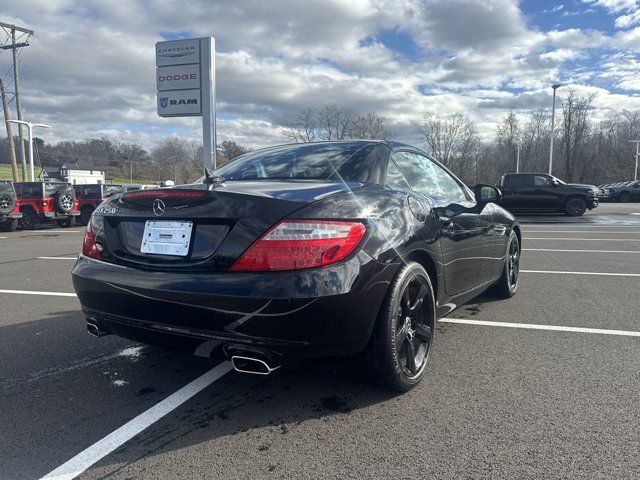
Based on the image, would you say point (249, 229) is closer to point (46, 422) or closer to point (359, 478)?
point (359, 478)

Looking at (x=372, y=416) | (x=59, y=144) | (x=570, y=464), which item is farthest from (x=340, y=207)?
(x=59, y=144)

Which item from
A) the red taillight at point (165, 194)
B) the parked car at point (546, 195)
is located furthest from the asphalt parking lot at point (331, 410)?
the parked car at point (546, 195)

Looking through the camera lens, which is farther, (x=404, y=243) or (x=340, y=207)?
(x=404, y=243)

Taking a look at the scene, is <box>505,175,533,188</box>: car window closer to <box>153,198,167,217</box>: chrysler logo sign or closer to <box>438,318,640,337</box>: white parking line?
<box>438,318,640,337</box>: white parking line

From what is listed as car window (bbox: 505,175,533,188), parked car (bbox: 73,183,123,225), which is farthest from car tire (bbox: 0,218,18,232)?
car window (bbox: 505,175,533,188)

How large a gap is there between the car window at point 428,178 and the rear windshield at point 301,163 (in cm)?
34

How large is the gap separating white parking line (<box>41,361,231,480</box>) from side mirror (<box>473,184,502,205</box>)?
103 inches

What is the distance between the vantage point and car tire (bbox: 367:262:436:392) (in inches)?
104

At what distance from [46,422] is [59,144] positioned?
3962 inches

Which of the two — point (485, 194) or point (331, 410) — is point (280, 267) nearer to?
point (331, 410)

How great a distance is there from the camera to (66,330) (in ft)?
13.8

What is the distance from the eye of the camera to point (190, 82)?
18703 millimetres

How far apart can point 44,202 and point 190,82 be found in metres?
7.06

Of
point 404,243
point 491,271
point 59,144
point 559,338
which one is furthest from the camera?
point 59,144
